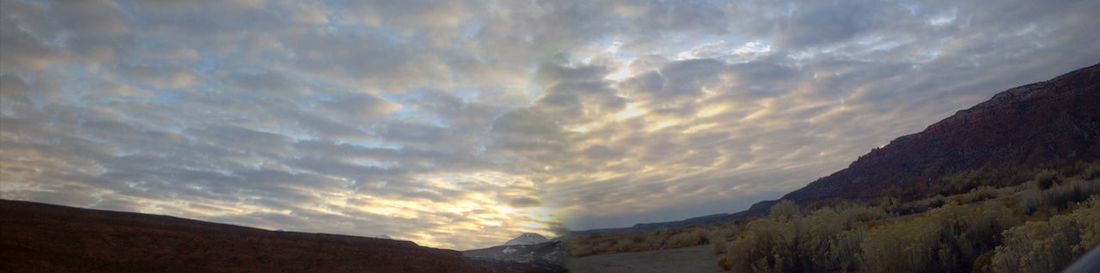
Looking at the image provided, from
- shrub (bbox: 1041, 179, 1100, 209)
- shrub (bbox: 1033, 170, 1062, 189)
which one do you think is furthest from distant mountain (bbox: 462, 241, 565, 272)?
shrub (bbox: 1033, 170, 1062, 189)

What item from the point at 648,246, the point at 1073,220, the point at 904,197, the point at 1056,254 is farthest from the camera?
the point at 904,197

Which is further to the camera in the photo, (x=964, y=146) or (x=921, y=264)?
Result: (x=964, y=146)

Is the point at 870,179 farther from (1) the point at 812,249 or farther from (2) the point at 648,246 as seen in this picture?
(1) the point at 812,249

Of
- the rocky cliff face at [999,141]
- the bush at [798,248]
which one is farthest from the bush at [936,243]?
the rocky cliff face at [999,141]

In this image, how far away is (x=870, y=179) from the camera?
56188mm

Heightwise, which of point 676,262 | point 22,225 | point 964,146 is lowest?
point 676,262

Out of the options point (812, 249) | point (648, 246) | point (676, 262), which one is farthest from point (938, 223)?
point (648, 246)

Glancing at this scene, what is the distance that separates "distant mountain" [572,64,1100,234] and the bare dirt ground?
18393mm

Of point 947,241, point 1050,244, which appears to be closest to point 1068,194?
point 947,241

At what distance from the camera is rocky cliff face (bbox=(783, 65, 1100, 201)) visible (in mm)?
41812

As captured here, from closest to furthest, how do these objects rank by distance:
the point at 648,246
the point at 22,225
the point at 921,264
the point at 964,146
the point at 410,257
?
the point at 921,264
the point at 22,225
the point at 410,257
the point at 648,246
the point at 964,146

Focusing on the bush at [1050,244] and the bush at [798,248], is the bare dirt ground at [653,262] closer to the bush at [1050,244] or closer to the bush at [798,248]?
the bush at [798,248]

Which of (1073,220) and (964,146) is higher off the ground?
(964,146)

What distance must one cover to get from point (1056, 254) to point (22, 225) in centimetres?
1587
